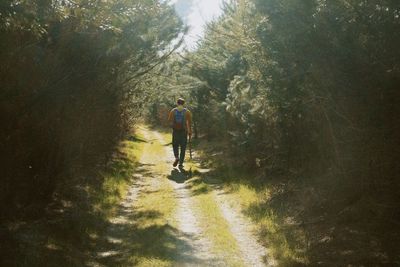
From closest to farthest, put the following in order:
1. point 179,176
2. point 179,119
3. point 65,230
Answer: point 65,230 < point 179,119 < point 179,176

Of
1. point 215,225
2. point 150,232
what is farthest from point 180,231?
point 215,225

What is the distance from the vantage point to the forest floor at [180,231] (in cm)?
688

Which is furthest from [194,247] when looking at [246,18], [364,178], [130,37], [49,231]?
[130,37]

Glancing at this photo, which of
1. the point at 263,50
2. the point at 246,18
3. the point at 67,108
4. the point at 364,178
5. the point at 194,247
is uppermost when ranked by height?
the point at 246,18

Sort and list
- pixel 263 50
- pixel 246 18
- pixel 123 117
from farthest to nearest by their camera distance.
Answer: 1. pixel 123 117
2. pixel 246 18
3. pixel 263 50

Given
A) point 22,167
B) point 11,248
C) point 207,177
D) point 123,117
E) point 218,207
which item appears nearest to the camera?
point 11,248

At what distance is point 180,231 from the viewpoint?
27.9ft

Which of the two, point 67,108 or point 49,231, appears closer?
point 49,231

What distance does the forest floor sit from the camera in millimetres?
6876

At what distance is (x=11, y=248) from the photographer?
6.19 metres

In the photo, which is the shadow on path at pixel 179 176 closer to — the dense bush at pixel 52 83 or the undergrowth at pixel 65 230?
the undergrowth at pixel 65 230

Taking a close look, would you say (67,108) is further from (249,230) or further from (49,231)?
(249,230)

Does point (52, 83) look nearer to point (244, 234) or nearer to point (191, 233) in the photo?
point (191, 233)

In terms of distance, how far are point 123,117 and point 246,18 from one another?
10.1 meters
